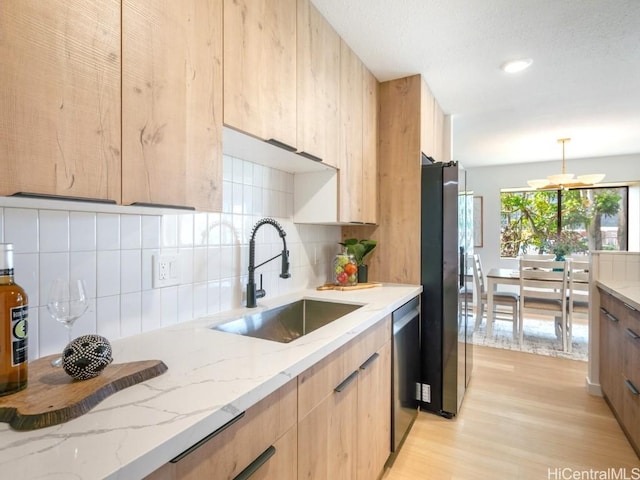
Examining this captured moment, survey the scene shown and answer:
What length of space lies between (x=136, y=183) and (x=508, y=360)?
3499 millimetres

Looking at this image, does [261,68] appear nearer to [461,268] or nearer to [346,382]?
[346,382]

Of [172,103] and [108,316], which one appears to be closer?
[172,103]

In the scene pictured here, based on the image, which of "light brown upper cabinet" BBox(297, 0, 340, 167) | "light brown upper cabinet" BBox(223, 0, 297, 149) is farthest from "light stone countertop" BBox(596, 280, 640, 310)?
"light brown upper cabinet" BBox(223, 0, 297, 149)

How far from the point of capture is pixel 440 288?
86.3 inches

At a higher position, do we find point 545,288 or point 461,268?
point 461,268

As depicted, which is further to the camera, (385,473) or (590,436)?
(590,436)

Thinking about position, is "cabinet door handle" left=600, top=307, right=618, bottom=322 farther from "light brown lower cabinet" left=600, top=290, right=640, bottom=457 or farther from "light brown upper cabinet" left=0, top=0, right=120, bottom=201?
"light brown upper cabinet" left=0, top=0, right=120, bottom=201

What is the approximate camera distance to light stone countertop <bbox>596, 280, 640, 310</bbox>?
6.00 ft

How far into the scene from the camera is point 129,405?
2.19 feet

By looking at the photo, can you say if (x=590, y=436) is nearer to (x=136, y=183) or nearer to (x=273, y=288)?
(x=273, y=288)

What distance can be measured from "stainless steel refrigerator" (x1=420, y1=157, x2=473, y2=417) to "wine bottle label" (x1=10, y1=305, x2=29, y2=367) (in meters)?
2.01

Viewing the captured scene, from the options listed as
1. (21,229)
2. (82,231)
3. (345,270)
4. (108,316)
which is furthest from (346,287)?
(21,229)

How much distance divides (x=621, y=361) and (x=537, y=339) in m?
1.99

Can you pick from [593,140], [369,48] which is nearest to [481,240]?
[593,140]
